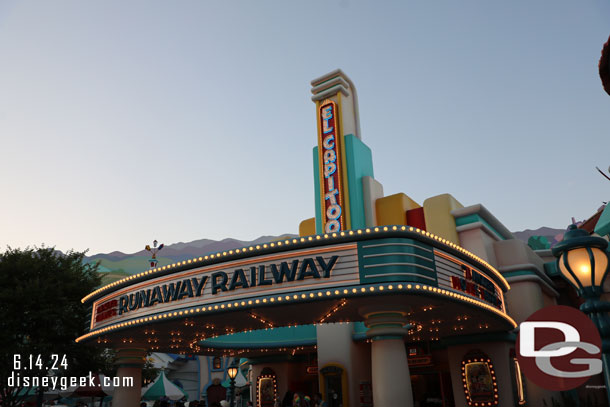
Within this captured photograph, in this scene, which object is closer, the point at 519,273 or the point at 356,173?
the point at 519,273

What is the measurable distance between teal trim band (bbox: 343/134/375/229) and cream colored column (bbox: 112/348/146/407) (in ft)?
38.6

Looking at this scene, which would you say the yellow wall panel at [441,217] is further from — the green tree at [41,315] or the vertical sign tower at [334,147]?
the green tree at [41,315]

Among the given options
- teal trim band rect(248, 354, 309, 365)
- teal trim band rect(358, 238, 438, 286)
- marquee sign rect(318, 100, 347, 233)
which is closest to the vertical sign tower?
marquee sign rect(318, 100, 347, 233)

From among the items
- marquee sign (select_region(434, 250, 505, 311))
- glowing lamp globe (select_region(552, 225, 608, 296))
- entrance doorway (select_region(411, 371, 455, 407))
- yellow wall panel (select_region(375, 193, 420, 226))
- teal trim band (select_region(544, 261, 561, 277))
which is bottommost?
entrance doorway (select_region(411, 371, 455, 407))

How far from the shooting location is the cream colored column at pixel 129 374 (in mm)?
21312

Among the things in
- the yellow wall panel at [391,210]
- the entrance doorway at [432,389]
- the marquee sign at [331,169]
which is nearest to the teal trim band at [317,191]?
the marquee sign at [331,169]

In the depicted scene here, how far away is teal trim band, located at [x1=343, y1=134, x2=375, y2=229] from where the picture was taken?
80.4 feet

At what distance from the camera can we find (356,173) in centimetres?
2492

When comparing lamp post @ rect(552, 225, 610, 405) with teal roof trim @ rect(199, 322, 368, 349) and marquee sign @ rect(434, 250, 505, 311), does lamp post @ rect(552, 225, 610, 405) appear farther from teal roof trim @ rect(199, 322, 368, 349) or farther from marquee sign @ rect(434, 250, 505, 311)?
teal roof trim @ rect(199, 322, 368, 349)

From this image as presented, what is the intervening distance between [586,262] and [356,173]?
1987 centimetres

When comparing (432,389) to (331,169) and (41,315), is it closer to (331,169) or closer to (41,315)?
(331,169)

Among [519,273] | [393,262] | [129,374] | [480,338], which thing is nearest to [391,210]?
[519,273]

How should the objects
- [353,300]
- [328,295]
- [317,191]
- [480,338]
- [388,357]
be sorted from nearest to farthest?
[328,295], [388,357], [353,300], [480,338], [317,191]

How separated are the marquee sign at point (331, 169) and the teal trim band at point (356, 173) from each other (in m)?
0.41
